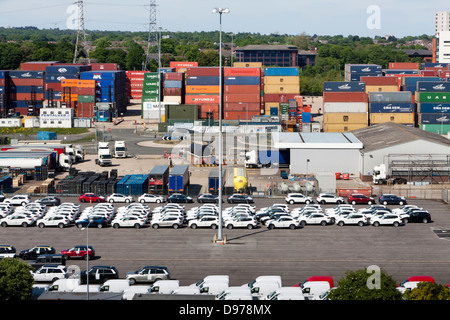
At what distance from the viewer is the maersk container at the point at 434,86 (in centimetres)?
9212

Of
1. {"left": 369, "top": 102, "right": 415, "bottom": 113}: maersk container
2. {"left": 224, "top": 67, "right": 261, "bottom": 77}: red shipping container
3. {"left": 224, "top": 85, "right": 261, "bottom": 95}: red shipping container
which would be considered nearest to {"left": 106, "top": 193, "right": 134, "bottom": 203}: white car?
{"left": 369, "top": 102, "right": 415, "bottom": 113}: maersk container

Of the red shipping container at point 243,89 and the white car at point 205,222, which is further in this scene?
the red shipping container at point 243,89

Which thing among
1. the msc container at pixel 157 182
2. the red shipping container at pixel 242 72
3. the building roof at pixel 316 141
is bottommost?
the msc container at pixel 157 182

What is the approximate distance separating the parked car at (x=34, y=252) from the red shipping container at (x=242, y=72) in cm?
7487

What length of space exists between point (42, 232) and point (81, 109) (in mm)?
70211

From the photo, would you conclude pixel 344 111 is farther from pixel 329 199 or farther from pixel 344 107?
pixel 329 199

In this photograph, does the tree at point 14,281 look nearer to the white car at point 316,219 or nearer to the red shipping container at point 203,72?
the white car at point 316,219

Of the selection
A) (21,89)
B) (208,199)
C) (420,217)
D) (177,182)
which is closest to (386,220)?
(420,217)

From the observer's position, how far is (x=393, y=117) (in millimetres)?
88312

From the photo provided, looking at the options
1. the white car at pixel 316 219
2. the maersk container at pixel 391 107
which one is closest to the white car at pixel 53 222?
the white car at pixel 316 219

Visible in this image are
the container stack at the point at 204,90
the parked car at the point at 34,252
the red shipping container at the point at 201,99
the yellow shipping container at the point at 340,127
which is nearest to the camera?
the parked car at the point at 34,252

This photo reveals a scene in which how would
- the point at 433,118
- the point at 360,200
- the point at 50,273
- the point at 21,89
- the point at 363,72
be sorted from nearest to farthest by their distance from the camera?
the point at 50,273 → the point at 360,200 → the point at 433,118 → the point at 21,89 → the point at 363,72

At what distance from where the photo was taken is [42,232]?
42875 millimetres

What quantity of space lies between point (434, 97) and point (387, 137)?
28198 millimetres
